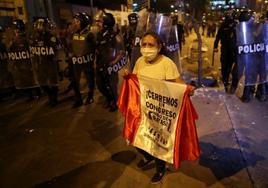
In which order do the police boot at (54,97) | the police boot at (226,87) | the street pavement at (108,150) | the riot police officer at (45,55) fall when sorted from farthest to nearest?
the police boot at (226,87) → the police boot at (54,97) → the riot police officer at (45,55) → the street pavement at (108,150)

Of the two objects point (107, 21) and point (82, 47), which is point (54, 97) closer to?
point (82, 47)

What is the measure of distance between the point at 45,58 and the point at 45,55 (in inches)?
2.8

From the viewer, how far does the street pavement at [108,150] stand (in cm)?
375

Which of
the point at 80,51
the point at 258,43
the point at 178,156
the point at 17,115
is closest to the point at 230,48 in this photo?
the point at 258,43

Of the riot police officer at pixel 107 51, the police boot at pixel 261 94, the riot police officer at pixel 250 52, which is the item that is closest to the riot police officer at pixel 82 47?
the riot police officer at pixel 107 51

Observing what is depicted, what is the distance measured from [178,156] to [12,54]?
5519 mm

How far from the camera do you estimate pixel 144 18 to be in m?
6.82

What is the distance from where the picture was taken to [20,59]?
23.7 ft

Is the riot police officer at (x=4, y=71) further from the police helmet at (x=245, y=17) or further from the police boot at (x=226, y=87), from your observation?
the police helmet at (x=245, y=17)

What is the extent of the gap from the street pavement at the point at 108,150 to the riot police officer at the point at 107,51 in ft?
2.52

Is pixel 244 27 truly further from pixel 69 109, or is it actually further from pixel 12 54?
pixel 12 54

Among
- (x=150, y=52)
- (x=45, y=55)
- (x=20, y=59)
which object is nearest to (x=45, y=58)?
(x=45, y=55)

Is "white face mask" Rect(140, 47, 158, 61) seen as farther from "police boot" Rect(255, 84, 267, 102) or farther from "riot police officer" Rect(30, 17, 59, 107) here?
"police boot" Rect(255, 84, 267, 102)

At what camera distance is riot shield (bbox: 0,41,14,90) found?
756cm
